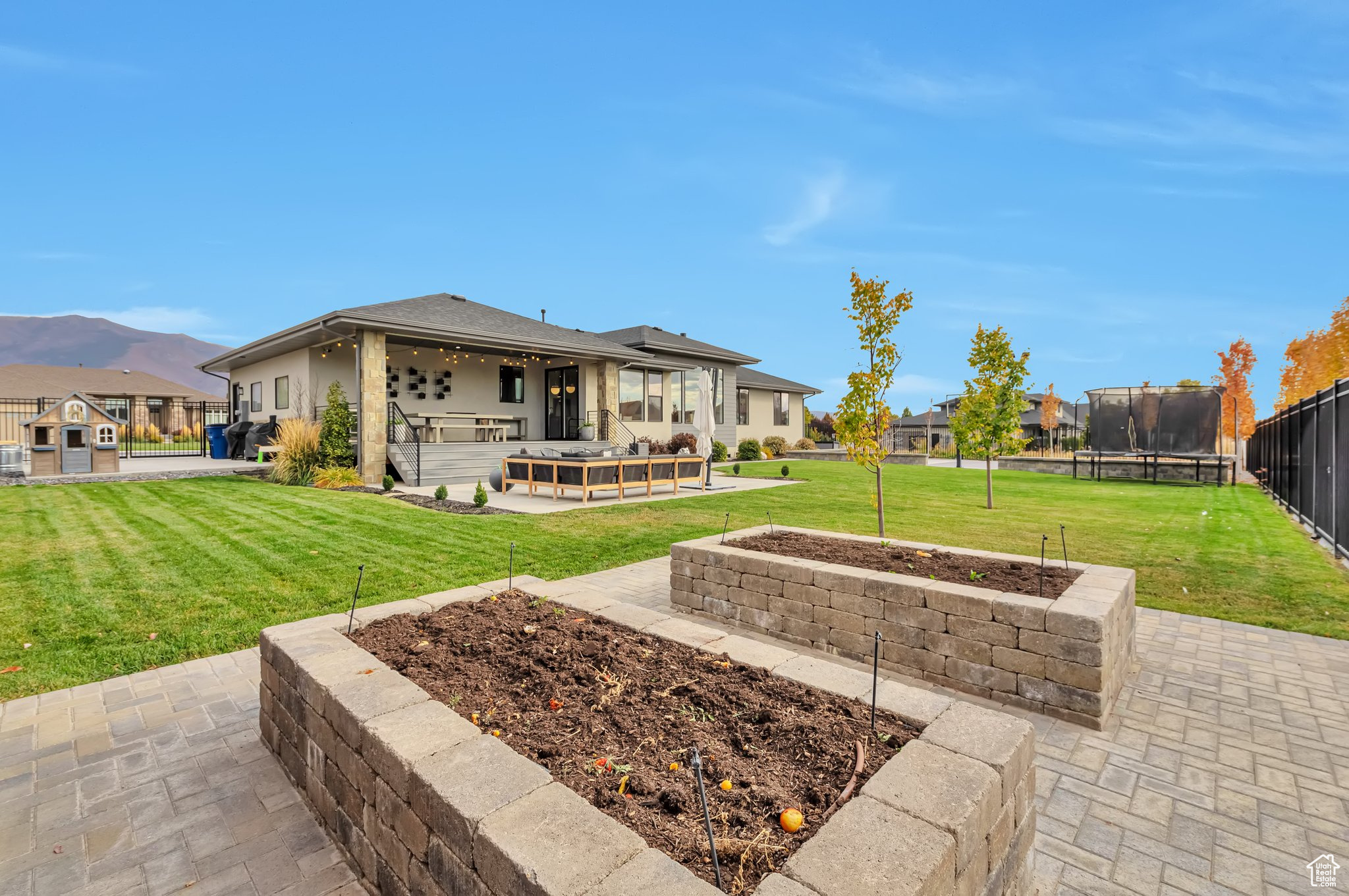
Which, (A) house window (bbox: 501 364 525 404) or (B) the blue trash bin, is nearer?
(A) house window (bbox: 501 364 525 404)

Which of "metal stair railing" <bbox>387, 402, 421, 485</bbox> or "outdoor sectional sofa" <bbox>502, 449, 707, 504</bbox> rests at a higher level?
"metal stair railing" <bbox>387, 402, 421, 485</bbox>

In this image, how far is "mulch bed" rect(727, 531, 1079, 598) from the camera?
387 centimetres

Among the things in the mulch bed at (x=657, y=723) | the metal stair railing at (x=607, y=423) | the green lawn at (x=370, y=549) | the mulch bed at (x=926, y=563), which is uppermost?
the metal stair railing at (x=607, y=423)

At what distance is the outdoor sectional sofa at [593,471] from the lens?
37.1ft

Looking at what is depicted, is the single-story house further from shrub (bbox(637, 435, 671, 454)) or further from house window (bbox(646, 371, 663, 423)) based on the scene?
shrub (bbox(637, 435, 671, 454))

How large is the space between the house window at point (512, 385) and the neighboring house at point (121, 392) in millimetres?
17241

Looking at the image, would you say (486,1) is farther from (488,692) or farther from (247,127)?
(488,692)

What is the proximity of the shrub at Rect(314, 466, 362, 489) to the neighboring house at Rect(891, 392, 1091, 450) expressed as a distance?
25726 millimetres

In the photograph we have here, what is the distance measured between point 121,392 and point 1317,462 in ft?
135

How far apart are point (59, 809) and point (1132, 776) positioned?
4.55m

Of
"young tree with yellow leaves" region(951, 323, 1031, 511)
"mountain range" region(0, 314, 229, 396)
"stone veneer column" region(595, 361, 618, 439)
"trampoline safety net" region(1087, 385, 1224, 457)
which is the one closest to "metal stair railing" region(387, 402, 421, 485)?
"stone veneer column" region(595, 361, 618, 439)

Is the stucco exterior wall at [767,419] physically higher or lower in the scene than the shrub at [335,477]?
higher

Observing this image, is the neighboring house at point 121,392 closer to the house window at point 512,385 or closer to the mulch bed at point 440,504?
Result: the house window at point 512,385

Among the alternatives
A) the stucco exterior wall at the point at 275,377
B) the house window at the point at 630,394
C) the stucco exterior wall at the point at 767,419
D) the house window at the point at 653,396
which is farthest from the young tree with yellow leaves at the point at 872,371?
the stucco exterior wall at the point at 767,419
